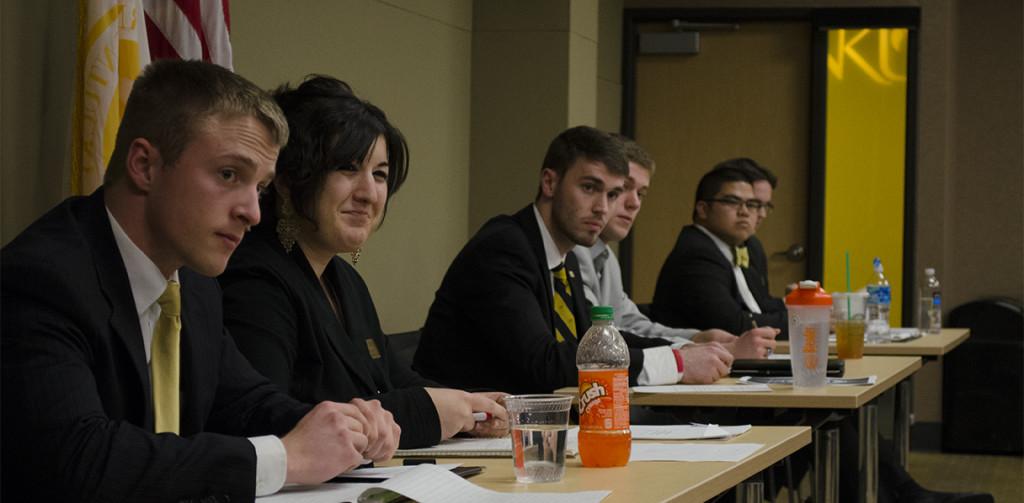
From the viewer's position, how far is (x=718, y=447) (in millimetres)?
2316

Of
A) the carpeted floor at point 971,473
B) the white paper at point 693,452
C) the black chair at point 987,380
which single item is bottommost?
the carpeted floor at point 971,473

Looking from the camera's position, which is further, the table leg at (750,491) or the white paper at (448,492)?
the table leg at (750,491)

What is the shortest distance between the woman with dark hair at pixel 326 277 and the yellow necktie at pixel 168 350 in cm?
43

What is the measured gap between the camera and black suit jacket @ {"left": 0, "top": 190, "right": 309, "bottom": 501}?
1.63m

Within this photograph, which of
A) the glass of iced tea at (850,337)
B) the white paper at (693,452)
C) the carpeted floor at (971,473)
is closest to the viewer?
the white paper at (693,452)

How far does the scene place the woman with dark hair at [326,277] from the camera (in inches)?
95.4

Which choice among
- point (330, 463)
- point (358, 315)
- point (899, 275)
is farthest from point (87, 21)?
point (899, 275)

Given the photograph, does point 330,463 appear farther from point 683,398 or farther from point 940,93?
point 940,93

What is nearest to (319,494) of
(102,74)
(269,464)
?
(269,464)

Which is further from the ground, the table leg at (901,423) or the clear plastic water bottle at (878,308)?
the clear plastic water bottle at (878,308)

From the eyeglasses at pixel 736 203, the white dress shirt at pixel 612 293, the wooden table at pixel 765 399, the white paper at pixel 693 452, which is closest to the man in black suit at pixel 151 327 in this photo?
the white paper at pixel 693 452

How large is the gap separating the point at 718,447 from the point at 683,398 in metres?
0.95

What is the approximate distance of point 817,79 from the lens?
25.3ft

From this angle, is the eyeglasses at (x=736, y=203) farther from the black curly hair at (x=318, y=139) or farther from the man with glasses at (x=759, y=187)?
the black curly hair at (x=318, y=139)
